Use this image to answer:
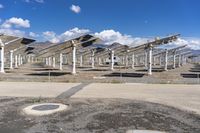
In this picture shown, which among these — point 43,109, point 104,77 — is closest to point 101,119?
point 43,109

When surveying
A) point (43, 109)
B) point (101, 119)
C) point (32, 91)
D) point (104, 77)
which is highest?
point (104, 77)

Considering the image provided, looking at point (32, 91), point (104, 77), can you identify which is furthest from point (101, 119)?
point (104, 77)

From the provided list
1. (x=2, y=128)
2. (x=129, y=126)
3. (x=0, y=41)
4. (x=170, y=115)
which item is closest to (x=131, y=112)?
(x=170, y=115)

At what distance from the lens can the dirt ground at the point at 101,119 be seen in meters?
10.2

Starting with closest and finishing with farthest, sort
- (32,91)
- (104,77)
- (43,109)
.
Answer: (43,109) < (32,91) < (104,77)

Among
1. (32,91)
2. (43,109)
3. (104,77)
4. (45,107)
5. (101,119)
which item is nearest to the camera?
(101,119)

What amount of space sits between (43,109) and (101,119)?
2.89 meters

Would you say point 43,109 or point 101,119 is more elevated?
point 43,109

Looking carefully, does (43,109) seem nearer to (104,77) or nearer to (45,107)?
(45,107)

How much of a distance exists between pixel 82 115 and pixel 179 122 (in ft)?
11.8

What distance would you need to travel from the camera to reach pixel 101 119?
1155 centimetres

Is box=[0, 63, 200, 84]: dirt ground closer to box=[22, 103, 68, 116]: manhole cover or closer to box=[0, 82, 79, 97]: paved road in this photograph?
box=[0, 82, 79, 97]: paved road

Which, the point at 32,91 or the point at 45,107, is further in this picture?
the point at 32,91

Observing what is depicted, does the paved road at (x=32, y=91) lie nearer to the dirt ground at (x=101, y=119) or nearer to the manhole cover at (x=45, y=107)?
the dirt ground at (x=101, y=119)
